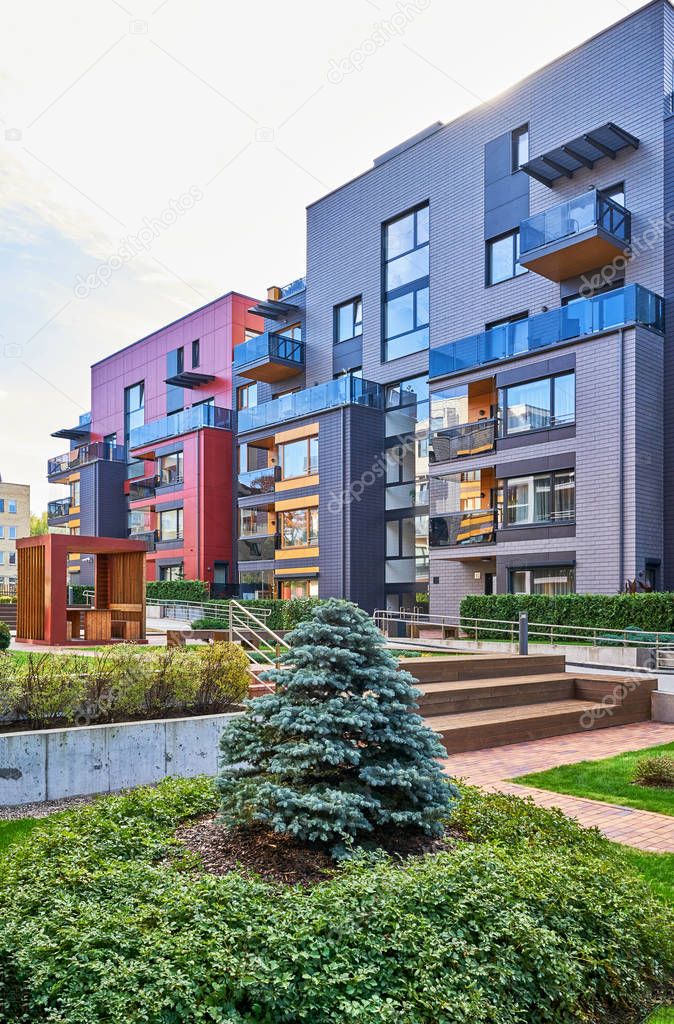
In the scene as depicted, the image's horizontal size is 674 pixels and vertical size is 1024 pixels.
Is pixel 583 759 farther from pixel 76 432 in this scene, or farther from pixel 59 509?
pixel 76 432

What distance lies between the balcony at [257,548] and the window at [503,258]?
15.3m

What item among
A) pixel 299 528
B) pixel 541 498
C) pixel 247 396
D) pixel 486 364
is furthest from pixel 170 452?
pixel 541 498

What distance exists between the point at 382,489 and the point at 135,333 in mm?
27171

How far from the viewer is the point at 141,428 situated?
45.7 meters

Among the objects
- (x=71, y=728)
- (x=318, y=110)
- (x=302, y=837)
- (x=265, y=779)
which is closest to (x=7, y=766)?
(x=71, y=728)

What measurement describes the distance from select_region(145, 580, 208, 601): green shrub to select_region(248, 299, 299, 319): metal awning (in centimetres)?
1380

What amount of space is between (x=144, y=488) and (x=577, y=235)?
30790mm

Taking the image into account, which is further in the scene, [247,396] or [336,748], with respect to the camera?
[247,396]

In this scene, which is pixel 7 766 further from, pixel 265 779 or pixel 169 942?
pixel 169 942

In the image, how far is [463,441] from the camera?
90.6 feet

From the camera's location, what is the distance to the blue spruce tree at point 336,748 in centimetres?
534

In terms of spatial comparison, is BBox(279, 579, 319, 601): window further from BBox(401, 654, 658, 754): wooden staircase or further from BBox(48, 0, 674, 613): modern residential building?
BBox(401, 654, 658, 754): wooden staircase

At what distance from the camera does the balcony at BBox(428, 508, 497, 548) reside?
26531mm

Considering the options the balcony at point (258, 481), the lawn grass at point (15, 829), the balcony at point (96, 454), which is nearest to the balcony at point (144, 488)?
the balcony at point (96, 454)
